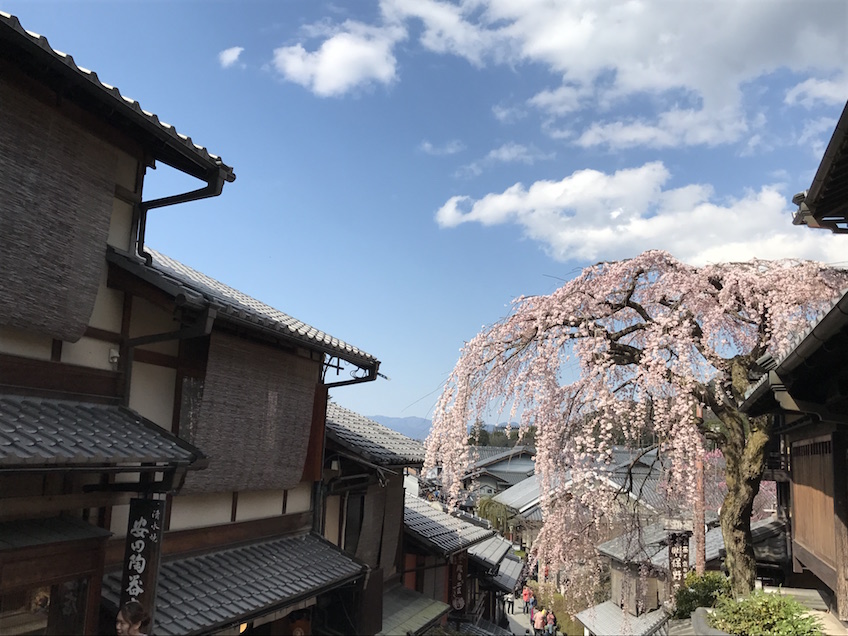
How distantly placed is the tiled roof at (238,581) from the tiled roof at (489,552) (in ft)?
45.8

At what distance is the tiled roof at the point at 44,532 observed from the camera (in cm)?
549

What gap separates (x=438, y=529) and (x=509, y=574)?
485 inches

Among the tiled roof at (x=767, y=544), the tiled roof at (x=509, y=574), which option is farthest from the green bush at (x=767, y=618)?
the tiled roof at (x=509, y=574)

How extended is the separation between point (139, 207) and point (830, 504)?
9.92 metres

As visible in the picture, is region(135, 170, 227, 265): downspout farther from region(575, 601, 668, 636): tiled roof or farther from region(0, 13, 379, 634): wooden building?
region(575, 601, 668, 636): tiled roof

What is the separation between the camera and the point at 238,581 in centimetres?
821

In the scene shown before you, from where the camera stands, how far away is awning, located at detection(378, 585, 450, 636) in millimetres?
13602

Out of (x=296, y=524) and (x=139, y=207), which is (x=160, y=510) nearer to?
(x=139, y=207)

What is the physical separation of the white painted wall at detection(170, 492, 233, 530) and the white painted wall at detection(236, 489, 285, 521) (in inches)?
10.7

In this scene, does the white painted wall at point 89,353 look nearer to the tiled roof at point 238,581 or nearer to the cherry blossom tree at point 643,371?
the tiled roof at point 238,581

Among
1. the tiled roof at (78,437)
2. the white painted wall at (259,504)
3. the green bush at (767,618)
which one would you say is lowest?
the green bush at (767,618)

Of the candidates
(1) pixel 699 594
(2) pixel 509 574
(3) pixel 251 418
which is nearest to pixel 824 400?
(1) pixel 699 594

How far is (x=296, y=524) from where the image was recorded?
10.8 meters

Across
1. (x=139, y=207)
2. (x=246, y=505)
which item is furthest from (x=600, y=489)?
(x=139, y=207)
